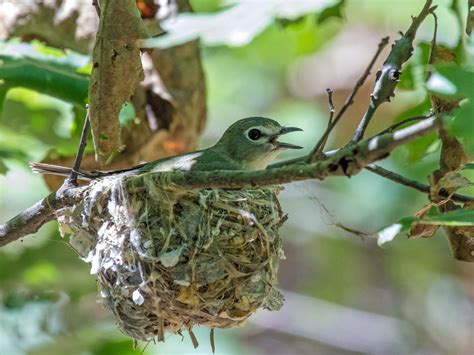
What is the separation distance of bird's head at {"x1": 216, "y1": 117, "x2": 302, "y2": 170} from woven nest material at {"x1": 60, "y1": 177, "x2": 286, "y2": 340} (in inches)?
39.9

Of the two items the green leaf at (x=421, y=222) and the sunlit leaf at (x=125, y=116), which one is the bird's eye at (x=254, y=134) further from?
the green leaf at (x=421, y=222)

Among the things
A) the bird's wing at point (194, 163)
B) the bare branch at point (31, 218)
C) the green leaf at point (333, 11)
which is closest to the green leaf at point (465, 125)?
the bare branch at point (31, 218)

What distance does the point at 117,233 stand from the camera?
4375 millimetres

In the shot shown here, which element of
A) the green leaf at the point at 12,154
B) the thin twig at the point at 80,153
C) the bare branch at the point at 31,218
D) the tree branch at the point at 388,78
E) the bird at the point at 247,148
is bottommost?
the green leaf at the point at 12,154

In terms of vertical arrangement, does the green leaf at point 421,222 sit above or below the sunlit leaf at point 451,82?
below

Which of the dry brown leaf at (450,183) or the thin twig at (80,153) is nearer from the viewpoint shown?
the dry brown leaf at (450,183)

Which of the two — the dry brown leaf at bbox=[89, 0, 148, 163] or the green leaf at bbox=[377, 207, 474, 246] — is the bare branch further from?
the green leaf at bbox=[377, 207, 474, 246]

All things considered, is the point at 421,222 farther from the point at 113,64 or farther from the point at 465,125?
the point at 113,64

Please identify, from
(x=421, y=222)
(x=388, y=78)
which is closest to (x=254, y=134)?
(x=388, y=78)

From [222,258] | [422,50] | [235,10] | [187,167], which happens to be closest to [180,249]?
[222,258]

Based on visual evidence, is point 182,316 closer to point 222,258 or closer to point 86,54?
point 222,258

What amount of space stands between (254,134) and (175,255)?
149 cm

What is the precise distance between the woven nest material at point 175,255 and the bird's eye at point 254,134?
1.05 meters

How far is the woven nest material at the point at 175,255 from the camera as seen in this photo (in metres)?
4.23
